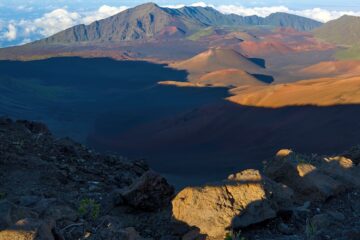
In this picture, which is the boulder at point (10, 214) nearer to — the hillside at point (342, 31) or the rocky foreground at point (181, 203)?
the rocky foreground at point (181, 203)

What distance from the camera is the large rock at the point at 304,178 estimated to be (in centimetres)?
774

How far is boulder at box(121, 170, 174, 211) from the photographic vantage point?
25.1 ft

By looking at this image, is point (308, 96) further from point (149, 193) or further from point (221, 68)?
point (221, 68)

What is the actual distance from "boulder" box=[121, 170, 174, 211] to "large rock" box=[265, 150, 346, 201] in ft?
5.88

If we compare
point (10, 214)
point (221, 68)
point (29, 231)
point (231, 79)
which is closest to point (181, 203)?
point (10, 214)

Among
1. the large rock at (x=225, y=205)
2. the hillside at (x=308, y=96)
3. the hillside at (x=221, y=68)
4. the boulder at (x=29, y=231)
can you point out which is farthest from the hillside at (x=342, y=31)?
the boulder at (x=29, y=231)

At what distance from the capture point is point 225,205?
6156 millimetres

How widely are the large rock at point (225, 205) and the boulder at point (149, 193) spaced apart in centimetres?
126

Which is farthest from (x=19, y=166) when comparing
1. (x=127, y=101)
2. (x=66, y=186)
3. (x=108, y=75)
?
(x=108, y=75)

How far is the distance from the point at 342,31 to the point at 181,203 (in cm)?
18141

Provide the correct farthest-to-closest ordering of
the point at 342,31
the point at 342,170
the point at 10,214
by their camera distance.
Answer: the point at 342,31 < the point at 342,170 < the point at 10,214

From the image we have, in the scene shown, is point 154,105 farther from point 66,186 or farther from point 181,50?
point 181,50

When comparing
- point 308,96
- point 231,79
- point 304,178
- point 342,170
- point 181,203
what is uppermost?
point 181,203

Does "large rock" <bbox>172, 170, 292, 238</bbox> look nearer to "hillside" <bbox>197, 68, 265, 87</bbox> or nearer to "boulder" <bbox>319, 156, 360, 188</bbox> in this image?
"boulder" <bbox>319, 156, 360, 188</bbox>
